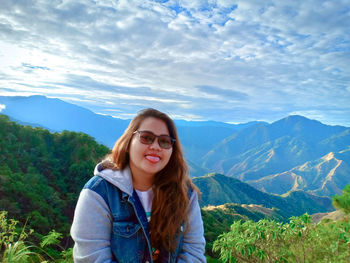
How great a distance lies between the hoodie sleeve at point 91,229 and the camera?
5.89ft

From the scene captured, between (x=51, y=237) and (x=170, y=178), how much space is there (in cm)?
337

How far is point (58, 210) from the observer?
29.7 meters

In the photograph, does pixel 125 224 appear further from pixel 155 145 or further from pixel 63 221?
pixel 63 221

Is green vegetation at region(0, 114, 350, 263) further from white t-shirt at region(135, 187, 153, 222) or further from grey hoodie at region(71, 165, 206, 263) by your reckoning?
white t-shirt at region(135, 187, 153, 222)

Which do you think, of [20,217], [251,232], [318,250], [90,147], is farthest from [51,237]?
[90,147]

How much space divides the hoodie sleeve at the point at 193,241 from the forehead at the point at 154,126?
77cm

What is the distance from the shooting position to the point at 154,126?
2283mm

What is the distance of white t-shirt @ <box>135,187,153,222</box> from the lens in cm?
222

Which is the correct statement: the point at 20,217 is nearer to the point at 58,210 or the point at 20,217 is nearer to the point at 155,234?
the point at 58,210

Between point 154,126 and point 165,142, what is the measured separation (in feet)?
0.60

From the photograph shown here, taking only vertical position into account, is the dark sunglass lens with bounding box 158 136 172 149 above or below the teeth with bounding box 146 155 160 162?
above

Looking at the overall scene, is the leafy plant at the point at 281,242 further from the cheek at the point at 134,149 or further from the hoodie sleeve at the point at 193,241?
the cheek at the point at 134,149

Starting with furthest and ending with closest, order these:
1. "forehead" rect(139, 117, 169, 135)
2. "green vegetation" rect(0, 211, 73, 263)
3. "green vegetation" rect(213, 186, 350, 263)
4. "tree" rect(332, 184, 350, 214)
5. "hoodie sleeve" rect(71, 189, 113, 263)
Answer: "tree" rect(332, 184, 350, 214) < "green vegetation" rect(213, 186, 350, 263) < "green vegetation" rect(0, 211, 73, 263) < "forehead" rect(139, 117, 169, 135) < "hoodie sleeve" rect(71, 189, 113, 263)

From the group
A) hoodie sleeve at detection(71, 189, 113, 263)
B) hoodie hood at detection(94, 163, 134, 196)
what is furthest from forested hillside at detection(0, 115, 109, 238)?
hoodie sleeve at detection(71, 189, 113, 263)
